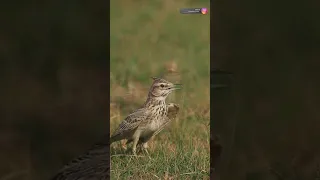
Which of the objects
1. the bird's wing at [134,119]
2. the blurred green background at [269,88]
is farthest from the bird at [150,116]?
the blurred green background at [269,88]

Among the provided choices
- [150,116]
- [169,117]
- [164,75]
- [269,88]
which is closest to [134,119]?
[150,116]

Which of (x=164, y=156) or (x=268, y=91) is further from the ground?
(x=268, y=91)

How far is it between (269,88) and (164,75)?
985 mm

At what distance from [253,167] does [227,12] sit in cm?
146

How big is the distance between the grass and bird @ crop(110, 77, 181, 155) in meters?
0.06

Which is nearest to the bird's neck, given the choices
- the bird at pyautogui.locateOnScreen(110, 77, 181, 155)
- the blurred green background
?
the bird at pyautogui.locateOnScreen(110, 77, 181, 155)

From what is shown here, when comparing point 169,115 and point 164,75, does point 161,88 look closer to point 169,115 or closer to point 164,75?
point 164,75

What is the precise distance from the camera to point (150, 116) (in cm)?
620

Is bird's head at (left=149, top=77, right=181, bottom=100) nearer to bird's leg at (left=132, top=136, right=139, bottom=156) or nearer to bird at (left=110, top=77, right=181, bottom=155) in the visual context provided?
bird at (left=110, top=77, right=181, bottom=155)

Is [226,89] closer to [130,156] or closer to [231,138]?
[231,138]

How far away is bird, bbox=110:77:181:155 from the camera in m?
6.19
